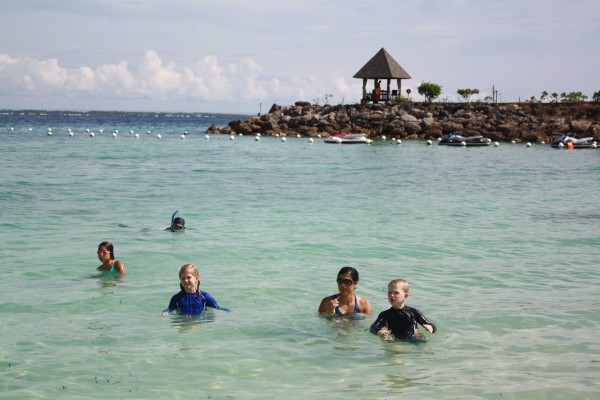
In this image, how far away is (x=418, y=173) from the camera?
36.4m

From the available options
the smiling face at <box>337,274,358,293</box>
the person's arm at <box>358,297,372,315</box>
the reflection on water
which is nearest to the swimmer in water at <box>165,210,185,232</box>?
the reflection on water

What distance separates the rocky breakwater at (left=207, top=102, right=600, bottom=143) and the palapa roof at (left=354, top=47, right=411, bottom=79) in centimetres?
312

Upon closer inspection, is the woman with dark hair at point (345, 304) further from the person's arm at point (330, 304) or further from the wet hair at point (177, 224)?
the wet hair at point (177, 224)

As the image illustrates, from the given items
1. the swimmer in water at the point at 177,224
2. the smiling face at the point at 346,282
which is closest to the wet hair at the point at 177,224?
the swimmer in water at the point at 177,224

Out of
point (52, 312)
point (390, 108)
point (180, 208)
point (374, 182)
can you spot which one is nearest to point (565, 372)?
point (52, 312)

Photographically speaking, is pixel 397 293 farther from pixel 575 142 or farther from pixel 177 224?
pixel 575 142

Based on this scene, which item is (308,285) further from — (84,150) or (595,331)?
(84,150)

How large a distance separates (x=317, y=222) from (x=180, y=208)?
508 centimetres

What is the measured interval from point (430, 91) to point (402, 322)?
7364cm

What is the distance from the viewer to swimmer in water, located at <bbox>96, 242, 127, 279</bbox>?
39.0ft

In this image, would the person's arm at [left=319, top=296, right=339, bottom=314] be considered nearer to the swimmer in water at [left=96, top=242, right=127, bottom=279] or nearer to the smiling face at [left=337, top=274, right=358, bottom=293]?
the smiling face at [left=337, top=274, right=358, bottom=293]

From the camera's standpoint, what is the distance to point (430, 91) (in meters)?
79.5

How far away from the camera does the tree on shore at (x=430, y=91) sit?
79.4 metres

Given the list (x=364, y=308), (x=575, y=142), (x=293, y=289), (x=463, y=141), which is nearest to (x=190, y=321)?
(x=364, y=308)
